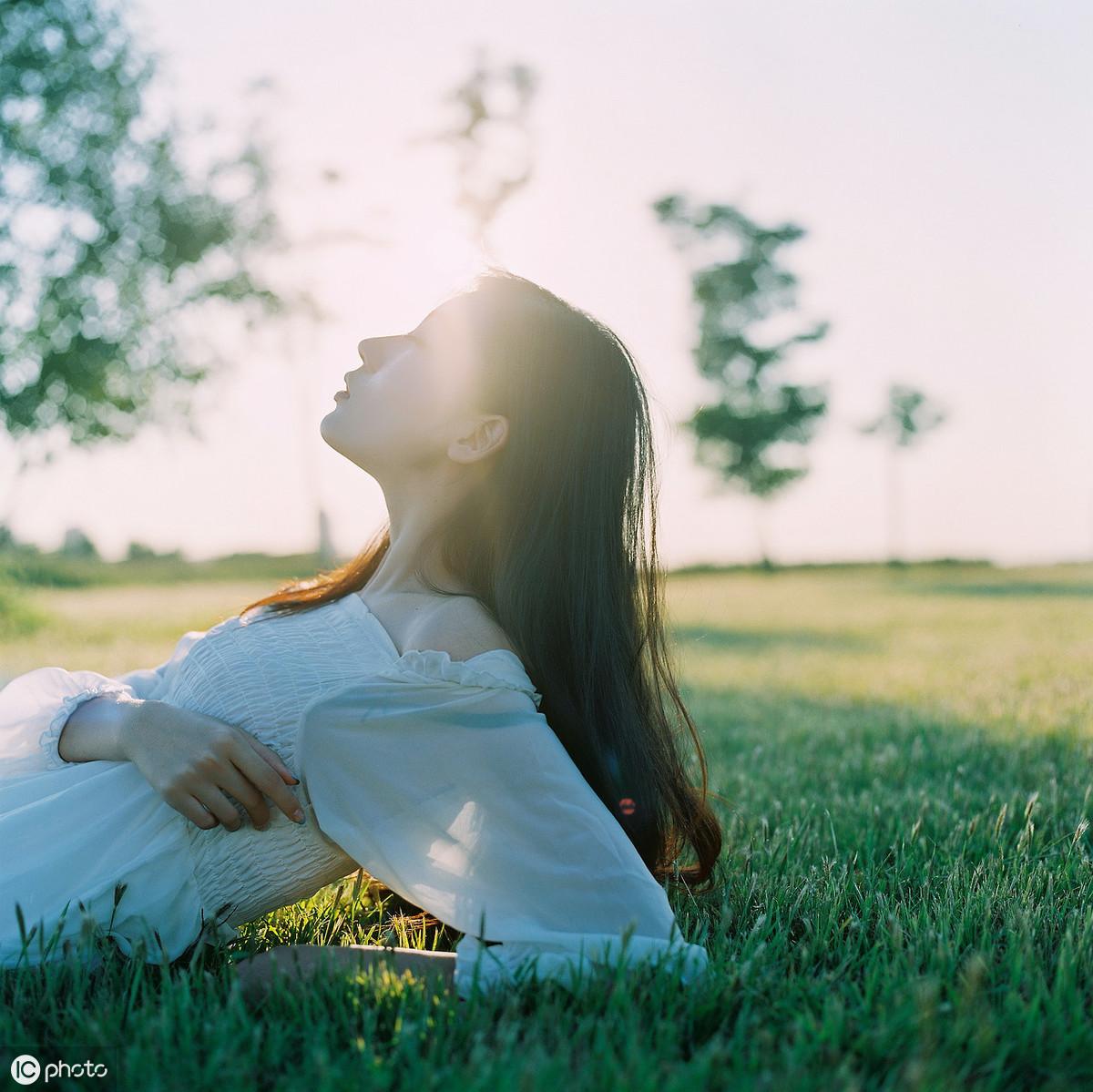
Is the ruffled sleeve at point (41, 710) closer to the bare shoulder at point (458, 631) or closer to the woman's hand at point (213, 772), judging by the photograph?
the woman's hand at point (213, 772)

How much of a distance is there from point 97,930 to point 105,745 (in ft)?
1.28

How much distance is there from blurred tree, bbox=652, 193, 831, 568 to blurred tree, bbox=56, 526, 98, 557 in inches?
736

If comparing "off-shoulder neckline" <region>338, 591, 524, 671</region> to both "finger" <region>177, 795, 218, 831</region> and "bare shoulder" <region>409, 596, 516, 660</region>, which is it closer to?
"bare shoulder" <region>409, 596, 516, 660</region>

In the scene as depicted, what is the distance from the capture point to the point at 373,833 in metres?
1.94

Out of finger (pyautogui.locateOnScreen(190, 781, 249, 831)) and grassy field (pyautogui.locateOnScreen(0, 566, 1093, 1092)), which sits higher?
finger (pyautogui.locateOnScreen(190, 781, 249, 831))

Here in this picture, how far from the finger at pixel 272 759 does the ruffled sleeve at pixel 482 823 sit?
149 millimetres

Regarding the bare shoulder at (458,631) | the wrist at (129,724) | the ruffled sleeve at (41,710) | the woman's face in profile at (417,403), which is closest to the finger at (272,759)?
the wrist at (129,724)

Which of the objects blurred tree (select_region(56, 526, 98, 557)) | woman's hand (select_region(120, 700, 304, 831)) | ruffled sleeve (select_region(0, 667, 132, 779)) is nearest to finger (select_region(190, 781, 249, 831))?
woman's hand (select_region(120, 700, 304, 831))

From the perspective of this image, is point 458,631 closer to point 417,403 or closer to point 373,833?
point 373,833

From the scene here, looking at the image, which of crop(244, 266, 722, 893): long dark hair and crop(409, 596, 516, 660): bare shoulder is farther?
crop(244, 266, 722, 893): long dark hair

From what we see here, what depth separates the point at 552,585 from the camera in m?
2.29

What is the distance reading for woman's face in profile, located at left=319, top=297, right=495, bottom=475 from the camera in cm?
235

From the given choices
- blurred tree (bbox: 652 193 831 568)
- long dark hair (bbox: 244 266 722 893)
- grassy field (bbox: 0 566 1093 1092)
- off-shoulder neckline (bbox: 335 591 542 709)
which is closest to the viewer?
grassy field (bbox: 0 566 1093 1092)

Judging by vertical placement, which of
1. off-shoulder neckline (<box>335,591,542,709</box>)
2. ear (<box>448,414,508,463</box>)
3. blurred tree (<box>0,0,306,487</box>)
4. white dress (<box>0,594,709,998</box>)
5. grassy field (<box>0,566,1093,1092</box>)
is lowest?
grassy field (<box>0,566,1093,1092</box>)
